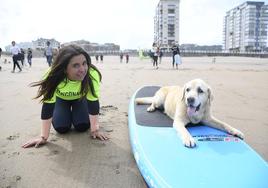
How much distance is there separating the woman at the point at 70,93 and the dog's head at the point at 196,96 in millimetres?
1373

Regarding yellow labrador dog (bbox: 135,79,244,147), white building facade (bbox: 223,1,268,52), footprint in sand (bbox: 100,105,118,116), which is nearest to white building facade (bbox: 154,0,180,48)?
white building facade (bbox: 223,1,268,52)

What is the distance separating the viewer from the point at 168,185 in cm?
296

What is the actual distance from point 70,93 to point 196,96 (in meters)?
1.98

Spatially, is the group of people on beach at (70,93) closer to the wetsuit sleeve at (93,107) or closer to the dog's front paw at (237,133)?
the wetsuit sleeve at (93,107)

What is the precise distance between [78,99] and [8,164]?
1.58 meters

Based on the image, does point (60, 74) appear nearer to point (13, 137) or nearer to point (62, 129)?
point (62, 129)

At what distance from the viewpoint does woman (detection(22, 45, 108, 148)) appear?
4375 mm

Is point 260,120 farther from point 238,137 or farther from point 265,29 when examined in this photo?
point 265,29

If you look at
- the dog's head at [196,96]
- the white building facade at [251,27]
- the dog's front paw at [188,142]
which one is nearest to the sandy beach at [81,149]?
the dog's front paw at [188,142]

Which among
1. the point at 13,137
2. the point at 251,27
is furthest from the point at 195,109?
the point at 251,27

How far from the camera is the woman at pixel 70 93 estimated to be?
438 cm

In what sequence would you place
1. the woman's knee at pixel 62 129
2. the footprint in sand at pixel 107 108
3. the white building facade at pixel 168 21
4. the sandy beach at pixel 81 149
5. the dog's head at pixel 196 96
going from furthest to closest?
the white building facade at pixel 168 21
the footprint in sand at pixel 107 108
the woman's knee at pixel 62 129
the dog's head at pixel 196 96
the sandy beach at pixel 81 149

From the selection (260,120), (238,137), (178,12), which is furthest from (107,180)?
(178,12)

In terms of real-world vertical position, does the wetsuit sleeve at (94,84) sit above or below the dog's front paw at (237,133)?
above
